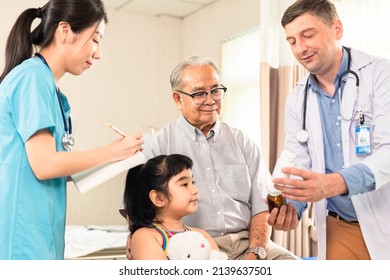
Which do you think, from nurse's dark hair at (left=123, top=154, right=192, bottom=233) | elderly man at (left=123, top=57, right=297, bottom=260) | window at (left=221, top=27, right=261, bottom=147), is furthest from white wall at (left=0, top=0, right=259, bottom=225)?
nurse's dark hair at (left=123, top=154, right=192, bottom=233)

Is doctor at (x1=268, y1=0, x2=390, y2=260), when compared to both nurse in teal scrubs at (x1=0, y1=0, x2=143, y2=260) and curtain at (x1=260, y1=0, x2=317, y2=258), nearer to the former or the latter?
nurse in teal scrubs at (x1=0, y1=0, x2=143, y2=260)

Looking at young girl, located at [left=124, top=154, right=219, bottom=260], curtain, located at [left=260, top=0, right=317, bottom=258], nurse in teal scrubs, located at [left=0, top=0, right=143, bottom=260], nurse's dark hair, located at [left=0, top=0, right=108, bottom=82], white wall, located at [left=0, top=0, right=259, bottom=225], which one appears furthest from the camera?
white wall, located at [left=0, top=0, right=259, bottom=225]

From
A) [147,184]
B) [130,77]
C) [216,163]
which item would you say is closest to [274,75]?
Result: [216,163]

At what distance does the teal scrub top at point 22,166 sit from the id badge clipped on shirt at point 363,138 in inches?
41.4

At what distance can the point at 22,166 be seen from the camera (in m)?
1.40

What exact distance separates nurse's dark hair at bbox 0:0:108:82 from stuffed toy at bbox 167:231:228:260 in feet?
2.57

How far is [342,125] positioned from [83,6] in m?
1.02

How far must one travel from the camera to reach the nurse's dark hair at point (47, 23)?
149 centimetres

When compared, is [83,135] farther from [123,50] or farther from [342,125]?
[342,125]

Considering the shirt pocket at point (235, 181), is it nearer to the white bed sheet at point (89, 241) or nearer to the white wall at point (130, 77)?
the white bed sheet at point (89, 241)

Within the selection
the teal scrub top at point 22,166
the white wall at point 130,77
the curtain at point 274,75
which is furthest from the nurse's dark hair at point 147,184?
the white wall at point 130,77

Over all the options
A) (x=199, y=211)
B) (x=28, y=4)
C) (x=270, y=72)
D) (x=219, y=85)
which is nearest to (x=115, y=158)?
(x=199, y=211)

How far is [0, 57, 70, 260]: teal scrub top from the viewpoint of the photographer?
139 centimetres

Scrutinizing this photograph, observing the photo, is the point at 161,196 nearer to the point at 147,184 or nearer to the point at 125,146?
the point at 147,184
